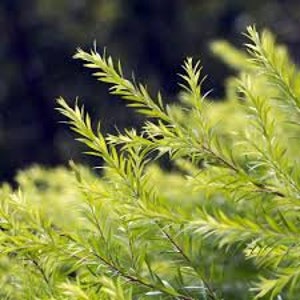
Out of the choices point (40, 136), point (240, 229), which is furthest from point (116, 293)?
point (40, 136)

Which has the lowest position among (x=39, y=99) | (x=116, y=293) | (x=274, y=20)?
(x=116, y=293)

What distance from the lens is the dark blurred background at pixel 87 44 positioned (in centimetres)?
1184

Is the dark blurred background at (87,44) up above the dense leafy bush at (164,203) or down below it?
above

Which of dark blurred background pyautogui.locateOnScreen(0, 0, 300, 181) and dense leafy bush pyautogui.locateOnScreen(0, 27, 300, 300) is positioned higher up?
dark blurred background pyautogui.locateOnScreen(0, 0, 300, 181)

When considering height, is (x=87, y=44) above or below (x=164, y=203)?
above

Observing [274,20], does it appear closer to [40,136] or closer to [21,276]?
[40,136]

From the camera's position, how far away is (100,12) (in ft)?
38.5

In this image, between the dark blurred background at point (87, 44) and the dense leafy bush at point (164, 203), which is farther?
the dark blurred background at point (87, 44)

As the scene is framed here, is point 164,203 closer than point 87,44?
Yes

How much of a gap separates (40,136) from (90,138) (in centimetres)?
1183

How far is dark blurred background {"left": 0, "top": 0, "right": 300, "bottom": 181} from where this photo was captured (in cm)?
1184

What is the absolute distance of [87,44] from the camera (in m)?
11.6

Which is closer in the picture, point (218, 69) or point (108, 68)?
point (108, 68)

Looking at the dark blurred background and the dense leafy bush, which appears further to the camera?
the dark blurred background
